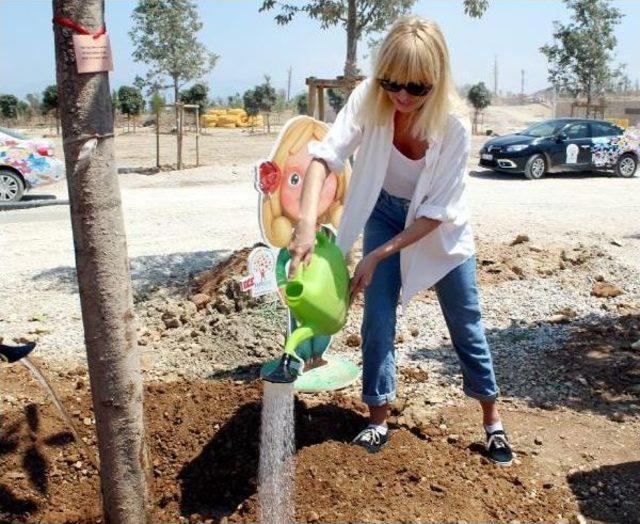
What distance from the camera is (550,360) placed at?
412 cm

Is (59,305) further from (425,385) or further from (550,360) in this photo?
(550,360)

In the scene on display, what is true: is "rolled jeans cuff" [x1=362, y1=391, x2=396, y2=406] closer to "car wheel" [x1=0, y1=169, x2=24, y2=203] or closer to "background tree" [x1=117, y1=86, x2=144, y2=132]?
"car wheel" [x1=0, y1=169, x2=24, y2=203]

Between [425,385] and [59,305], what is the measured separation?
9.27 ft

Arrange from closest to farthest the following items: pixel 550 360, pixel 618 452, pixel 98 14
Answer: pixel 98 14 → pixel 618 452 → pixel 550 360

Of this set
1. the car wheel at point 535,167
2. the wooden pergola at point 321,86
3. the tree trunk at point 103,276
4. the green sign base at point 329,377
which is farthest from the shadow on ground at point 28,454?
the car wheel at point 535,167

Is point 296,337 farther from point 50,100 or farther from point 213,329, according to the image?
point 50,100

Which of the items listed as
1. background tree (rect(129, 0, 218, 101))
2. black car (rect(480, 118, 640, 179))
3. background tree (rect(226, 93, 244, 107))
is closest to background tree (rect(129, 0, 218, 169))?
background tree (rect(129, 0, 218, 101))

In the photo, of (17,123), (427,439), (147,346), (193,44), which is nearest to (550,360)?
(427,439)

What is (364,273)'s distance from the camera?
2.59 m

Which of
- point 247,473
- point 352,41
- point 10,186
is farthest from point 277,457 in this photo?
point 10,186

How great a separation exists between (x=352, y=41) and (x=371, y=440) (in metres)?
4.84

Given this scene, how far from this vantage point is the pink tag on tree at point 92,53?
1.99 m

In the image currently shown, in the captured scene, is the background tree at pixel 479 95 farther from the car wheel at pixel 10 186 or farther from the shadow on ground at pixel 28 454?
the shadow on ground at pixel 28 454

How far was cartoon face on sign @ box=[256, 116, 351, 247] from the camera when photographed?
3.88 meters
